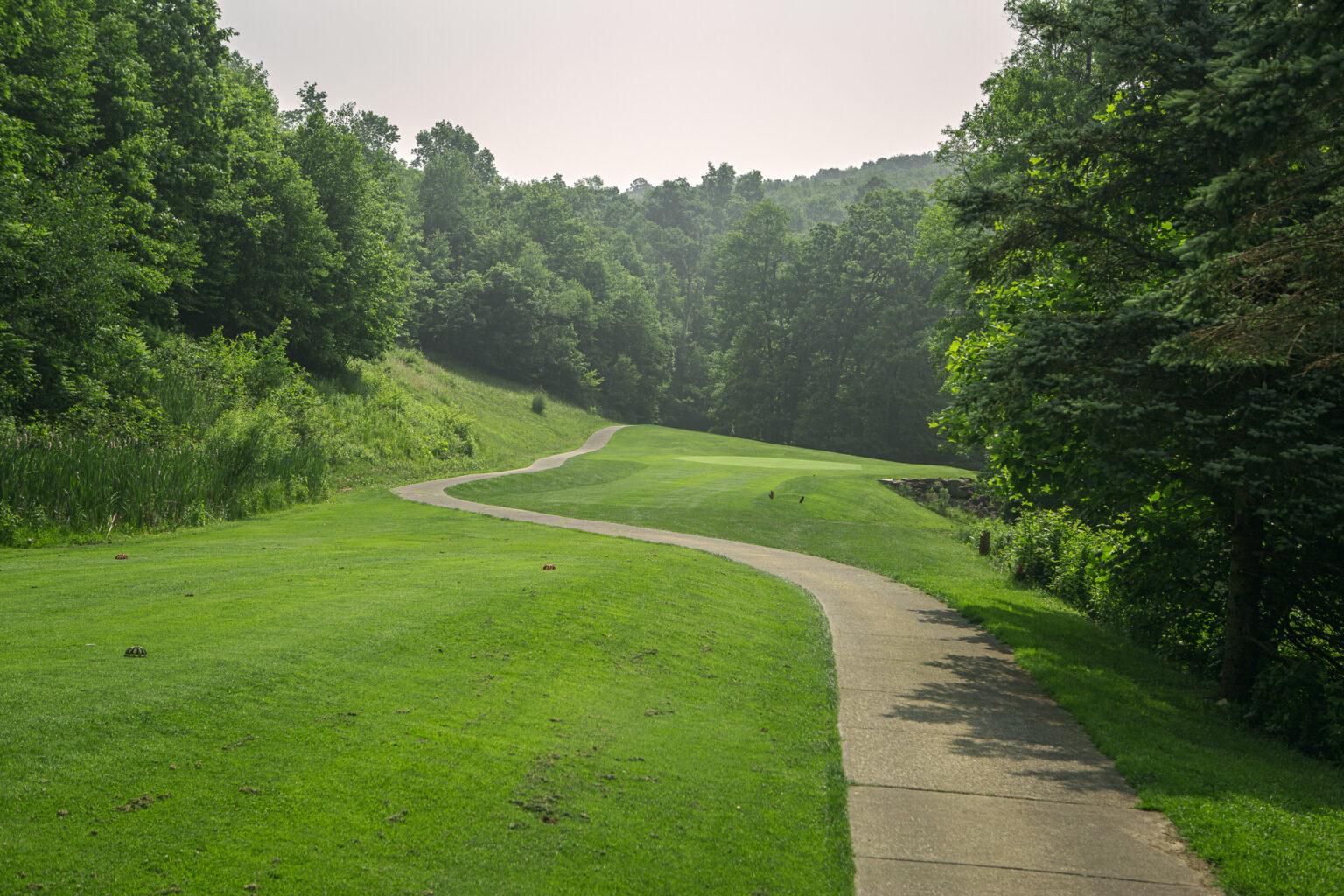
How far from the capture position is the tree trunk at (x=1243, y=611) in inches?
496

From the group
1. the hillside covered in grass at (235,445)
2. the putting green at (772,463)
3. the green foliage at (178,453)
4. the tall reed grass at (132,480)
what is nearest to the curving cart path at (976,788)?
the tall reed grass at (132,480)

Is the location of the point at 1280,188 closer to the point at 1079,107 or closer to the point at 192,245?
the point at 1079,107

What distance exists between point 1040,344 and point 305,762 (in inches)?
427

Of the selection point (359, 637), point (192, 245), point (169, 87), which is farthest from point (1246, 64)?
point (169, 87)

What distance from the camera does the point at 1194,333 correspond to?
9523 mm

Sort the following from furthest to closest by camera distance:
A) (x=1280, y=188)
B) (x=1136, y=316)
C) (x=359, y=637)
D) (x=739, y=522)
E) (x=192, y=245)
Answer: (x=192, y=245), (x=739, y=522), (x=1136, y=316), (x=1280, y=188), (x=359, y=637)

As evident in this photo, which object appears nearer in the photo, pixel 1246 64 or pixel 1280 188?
pixel 1246 64

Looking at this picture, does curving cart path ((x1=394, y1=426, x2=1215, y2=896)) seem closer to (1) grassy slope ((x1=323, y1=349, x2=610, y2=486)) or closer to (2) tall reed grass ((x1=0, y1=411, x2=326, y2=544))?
(2) tall reed grass ((x1=0, y1=411, x2=326, y2=544))

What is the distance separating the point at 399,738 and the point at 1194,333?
842cm

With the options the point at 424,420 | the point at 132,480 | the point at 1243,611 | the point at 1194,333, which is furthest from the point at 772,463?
the point at 1194,333

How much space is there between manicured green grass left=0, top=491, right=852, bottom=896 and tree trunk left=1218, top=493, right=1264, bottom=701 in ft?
18.2

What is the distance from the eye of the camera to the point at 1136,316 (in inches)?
491

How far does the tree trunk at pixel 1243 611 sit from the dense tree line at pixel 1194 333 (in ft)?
0.11

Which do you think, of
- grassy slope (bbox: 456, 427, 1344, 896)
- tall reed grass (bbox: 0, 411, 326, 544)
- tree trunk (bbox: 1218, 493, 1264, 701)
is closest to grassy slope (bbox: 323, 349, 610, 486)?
grassy slope (bbox: 456, 427, 1344, 896)
